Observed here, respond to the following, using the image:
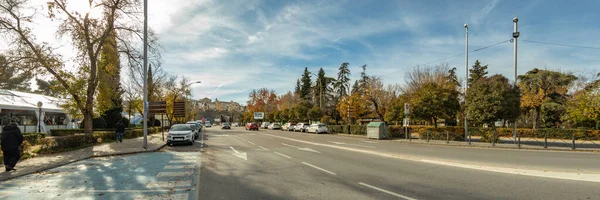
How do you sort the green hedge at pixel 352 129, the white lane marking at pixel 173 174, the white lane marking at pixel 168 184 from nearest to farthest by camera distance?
the white lane marking at pixel 168 184, the white lane marking at pixel 173 174, the green hedge at pixel 352 129

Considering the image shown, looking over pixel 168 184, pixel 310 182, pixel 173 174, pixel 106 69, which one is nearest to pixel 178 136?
pixel 106 69

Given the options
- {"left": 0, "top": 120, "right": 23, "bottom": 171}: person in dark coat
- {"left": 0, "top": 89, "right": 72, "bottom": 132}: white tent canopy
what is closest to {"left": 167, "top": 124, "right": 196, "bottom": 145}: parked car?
{"left": 0, "top": 120, "right": 23, "bottom": 171}: person in dark coat

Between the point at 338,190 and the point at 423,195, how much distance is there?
1796mm

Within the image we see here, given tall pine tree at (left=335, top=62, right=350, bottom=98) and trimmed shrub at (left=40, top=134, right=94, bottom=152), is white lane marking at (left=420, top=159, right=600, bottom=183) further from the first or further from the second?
tall pine tree at (left=335, top=62, right=350, bottom=98)

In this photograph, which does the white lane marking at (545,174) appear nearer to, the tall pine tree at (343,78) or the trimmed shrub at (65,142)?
the trimmed shrub at (65,142)

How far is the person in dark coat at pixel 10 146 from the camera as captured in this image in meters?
9.47

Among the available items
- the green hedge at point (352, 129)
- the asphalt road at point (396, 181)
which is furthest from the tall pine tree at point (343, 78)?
the asphalt road at point (396, 181)

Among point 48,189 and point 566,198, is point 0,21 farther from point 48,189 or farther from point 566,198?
point 566,198

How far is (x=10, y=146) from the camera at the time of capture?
9.48 meters

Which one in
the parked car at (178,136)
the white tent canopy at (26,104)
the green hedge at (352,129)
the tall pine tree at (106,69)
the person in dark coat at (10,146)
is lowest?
the green hedge at (352,129)

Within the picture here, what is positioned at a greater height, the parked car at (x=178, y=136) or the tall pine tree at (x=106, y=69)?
the tall pine tree at (x=106, y=69)

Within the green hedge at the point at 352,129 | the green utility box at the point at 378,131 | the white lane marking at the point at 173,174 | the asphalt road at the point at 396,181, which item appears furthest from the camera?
the green hedge at the point at 352,129

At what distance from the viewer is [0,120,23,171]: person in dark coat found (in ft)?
31.1

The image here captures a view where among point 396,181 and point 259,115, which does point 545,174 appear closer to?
point 396,181
